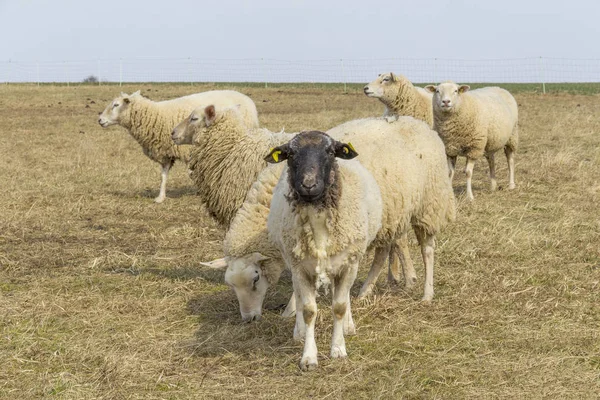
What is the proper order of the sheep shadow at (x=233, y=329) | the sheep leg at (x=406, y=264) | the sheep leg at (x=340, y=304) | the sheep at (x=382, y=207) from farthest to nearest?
1. the sheep leg at (x=406, y=264)
2. the sheep shadow at (x=233, y=329)
3. the sheep leg at (x=340, y=304)
4. the sheep at (x=382, y=207)

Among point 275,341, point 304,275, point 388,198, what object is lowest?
point 275,341

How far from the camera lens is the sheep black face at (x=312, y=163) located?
4.47 metres

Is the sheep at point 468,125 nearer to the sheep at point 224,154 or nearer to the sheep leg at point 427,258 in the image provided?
the sheep at point 224,154

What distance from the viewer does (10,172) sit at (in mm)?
13234

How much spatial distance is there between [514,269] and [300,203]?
315 cm

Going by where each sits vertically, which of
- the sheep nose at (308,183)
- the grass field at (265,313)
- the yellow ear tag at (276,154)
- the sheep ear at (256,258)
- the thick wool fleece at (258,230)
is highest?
the yellow ear tag at (276,154)

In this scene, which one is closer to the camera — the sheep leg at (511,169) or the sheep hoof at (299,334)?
the sheep hoof at (299,334)

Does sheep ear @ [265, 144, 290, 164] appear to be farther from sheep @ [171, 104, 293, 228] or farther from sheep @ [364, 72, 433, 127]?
sheep @ [364, 72, 433, 127]

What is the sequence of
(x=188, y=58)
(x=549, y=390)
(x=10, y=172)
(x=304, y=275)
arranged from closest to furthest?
1. (x=549, y=390)
2. (x=304, y=275)
3. (x=10, y=172)
4. (x=188, y=58)

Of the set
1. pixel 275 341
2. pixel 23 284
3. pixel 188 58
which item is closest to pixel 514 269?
pixel 275 341

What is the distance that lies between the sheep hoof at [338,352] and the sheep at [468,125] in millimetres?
6111

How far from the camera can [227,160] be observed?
25.1 feet

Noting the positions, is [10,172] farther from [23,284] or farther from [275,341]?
[275,341]

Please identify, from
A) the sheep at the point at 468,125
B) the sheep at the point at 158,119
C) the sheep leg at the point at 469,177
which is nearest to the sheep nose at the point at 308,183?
the sheep leg at the point at 469,177
